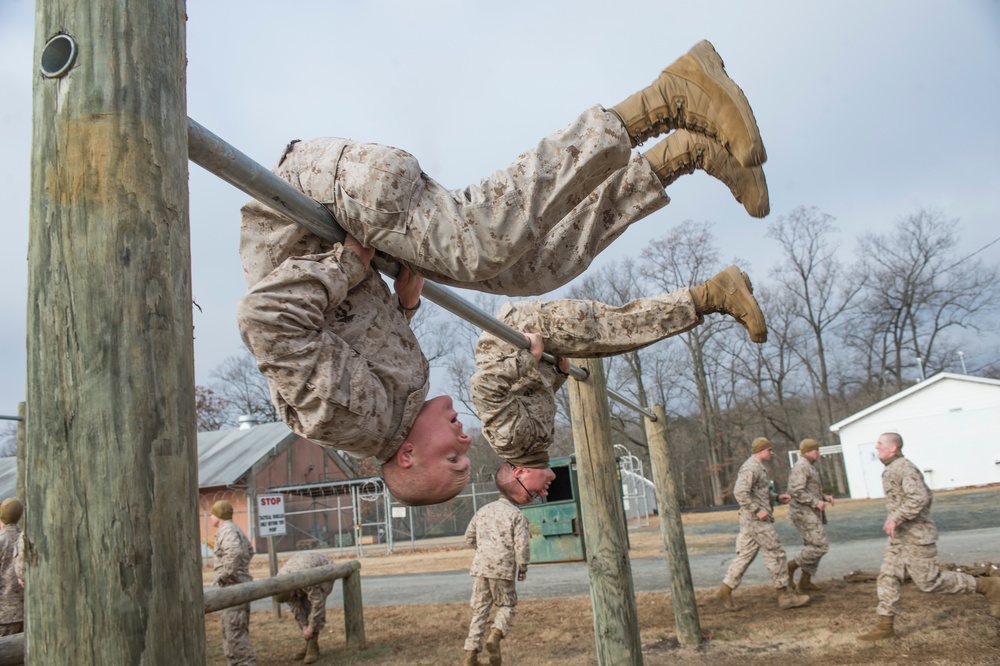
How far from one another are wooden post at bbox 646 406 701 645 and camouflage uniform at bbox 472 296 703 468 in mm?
3448

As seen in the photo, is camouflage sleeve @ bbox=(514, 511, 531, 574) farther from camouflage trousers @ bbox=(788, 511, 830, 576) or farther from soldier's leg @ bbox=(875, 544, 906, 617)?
camouflage trousers @ bbox=(788, 511, 830, 576)

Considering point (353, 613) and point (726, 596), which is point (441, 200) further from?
point (726, 596)

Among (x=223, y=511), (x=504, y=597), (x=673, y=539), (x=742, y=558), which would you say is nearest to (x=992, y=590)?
(x=742, y=558)

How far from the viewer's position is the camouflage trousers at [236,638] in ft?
23.7

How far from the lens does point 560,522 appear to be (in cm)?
1490

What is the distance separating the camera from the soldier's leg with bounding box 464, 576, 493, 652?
7035mm

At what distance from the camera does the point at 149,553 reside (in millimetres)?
1163

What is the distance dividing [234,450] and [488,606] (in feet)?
83.8

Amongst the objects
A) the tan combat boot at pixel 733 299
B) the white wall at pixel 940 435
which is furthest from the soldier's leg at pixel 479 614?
the white wall at pixel 940 435

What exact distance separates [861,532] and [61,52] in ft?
52.8

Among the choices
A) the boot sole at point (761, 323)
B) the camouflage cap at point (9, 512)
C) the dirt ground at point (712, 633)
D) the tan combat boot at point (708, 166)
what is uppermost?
the tan combat boot at point (708, 166)

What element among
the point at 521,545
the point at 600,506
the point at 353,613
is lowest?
the point at 353,613

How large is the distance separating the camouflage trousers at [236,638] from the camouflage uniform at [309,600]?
0.83 meters

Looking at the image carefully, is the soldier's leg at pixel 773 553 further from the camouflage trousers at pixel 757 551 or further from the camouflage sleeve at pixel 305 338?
the camouflage sleeve at pixel 305 338
